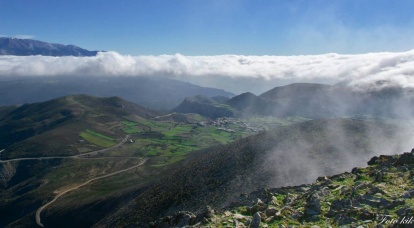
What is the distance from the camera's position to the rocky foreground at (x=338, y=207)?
21.3m

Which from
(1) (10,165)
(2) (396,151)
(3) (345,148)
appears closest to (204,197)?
(3) (345,148)

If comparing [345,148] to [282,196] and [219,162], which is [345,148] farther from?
[282,196]

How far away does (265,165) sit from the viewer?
60.5 m

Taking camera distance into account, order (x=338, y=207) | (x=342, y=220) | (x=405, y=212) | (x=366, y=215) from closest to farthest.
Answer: (x=405, y=212)
(x=366, y=215)
(x=342, y=220)
(x=338, y=207)

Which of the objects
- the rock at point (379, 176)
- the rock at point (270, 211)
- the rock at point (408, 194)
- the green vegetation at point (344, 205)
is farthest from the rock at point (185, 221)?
the rock at point (379, 176)

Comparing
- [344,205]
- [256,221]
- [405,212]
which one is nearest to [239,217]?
[256,221]

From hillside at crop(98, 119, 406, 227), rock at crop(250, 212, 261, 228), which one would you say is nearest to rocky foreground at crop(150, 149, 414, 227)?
rock at crop(250, 212, 261, 228)

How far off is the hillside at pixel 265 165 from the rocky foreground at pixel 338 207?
54.6ft

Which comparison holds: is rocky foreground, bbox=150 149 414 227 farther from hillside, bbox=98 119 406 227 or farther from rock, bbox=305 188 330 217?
hillside, bbox=98 119 406 227

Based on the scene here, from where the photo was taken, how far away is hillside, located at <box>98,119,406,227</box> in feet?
174

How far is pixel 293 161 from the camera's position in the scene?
61156 mm

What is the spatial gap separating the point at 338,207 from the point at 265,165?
36672 millimetres

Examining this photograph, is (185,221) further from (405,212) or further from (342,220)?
(405,212)

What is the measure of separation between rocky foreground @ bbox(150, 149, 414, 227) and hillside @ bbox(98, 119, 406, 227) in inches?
655
